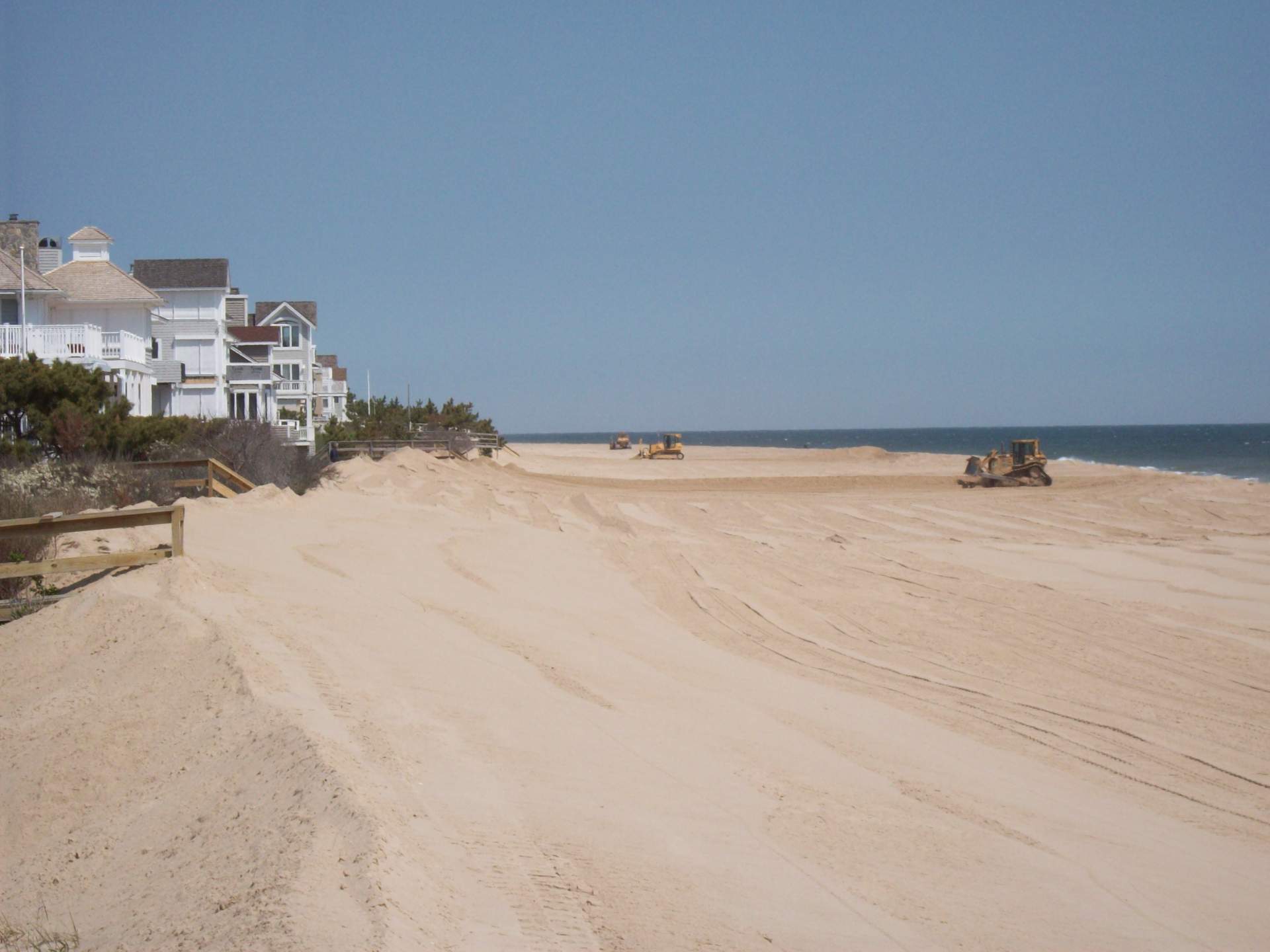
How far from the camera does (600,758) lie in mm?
6402

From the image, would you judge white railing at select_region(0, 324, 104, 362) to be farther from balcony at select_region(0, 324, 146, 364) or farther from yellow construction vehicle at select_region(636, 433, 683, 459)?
yellow construction vehicle at select_region(636, 433, 683, 459)

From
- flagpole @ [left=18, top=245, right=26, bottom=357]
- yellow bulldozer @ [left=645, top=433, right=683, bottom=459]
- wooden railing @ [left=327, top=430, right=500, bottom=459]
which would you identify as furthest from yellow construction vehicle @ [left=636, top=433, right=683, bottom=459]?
flagpole @ [left=18, top=245, right=26, bottom=357]

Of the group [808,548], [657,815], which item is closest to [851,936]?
[657,815]

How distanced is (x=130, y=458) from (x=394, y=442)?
26.1 meters

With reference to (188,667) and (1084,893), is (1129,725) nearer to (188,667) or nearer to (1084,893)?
(1084,893)

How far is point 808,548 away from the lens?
68.9ft

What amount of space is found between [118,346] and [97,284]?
502cm

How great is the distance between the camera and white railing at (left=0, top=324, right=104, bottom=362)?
29.2 metres

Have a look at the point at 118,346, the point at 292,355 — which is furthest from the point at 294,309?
the point at 118,346

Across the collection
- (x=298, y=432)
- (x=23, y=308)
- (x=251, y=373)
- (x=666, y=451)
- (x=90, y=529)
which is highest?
(x=23, y=308)

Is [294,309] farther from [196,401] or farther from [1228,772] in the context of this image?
[1228,772]

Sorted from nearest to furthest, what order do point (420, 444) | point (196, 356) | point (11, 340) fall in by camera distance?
point (11, 340) < point (196, 356) < point (420, 444)

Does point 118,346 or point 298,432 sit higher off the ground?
point 118,346

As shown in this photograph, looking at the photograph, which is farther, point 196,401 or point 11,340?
point 196,401
